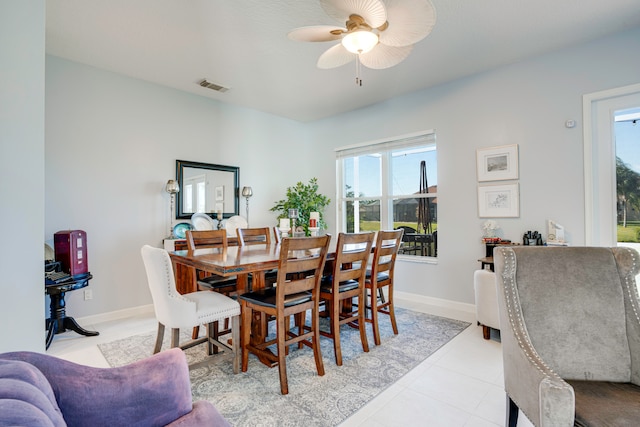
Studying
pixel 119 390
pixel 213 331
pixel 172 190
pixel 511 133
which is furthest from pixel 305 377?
pixel 511 133

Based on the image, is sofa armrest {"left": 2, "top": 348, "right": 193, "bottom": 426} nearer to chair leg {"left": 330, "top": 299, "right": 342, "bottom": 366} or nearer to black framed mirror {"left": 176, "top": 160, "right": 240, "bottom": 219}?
chair leg {"left": 330, "top": 299, "right": 342, "bottom": 366}

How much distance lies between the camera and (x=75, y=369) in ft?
3.04

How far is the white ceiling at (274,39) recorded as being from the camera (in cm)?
240

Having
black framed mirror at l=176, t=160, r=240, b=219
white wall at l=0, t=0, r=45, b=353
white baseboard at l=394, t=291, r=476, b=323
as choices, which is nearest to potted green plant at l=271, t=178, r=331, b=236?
black framed mirror at l=176, t=160, r=240, b=219

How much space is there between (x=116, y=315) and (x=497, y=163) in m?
4.62

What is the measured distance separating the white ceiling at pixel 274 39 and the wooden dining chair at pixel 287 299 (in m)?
1.87

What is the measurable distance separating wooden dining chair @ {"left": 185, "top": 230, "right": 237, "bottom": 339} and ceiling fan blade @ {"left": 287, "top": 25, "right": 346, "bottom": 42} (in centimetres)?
183

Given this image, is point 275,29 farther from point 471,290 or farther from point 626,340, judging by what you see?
point 471,290

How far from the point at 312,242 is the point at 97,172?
9.35ft

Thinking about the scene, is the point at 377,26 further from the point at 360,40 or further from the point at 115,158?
the point at 115,158

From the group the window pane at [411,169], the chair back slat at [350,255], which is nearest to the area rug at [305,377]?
the chair back slat at [350,255]

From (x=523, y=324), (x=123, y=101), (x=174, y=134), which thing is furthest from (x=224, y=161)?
(x=523, y=324)

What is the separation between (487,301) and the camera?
8.87 feet

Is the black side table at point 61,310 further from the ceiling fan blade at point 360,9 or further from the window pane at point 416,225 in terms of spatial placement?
the window pane at point 416,225
